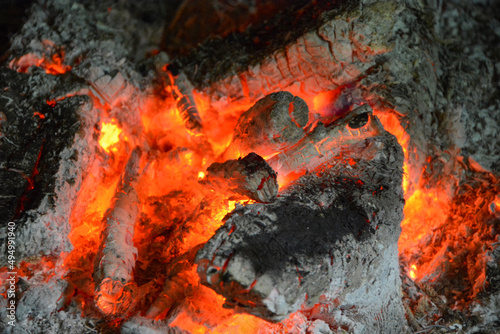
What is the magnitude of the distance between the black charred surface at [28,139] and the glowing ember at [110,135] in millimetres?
260

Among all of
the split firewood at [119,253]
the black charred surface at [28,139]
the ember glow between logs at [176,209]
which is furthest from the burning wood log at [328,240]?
the black charred surface at [28,139]

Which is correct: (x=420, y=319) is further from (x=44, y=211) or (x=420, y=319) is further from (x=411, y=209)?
(x=44, y=211)

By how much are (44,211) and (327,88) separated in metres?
2.04

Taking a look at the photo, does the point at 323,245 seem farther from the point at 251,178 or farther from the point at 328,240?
the point at 251,178

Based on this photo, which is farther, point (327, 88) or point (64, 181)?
point (327, 88)

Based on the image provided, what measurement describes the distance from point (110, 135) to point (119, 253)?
3.17 feet

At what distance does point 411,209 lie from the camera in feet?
9.45

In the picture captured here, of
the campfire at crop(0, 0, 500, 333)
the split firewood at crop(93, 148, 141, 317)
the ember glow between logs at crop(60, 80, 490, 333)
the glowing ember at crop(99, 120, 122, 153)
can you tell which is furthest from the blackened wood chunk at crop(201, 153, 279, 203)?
the glowing ember at crop(99, 120, 122, 153)

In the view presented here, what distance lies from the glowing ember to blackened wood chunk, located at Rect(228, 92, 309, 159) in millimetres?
965

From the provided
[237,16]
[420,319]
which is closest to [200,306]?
[420,319]

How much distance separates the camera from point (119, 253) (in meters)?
2.21

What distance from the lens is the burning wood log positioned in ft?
5.59

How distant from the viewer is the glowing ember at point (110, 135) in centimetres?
271

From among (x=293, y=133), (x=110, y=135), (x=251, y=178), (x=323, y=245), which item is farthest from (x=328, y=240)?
(x=110, y=135)
